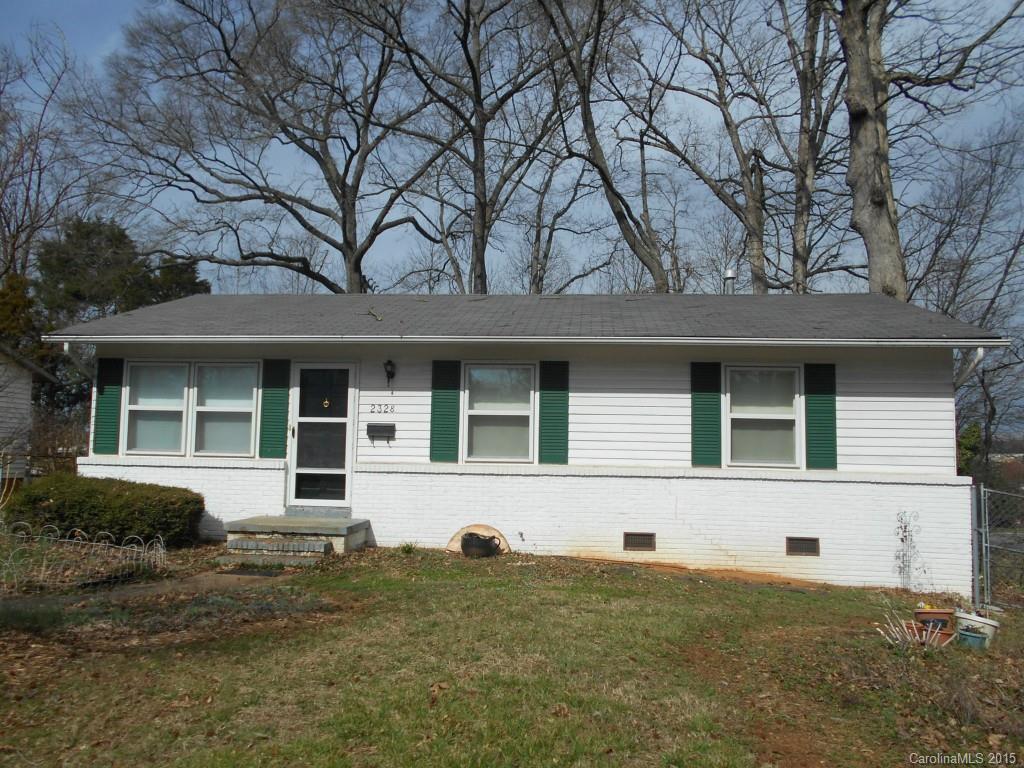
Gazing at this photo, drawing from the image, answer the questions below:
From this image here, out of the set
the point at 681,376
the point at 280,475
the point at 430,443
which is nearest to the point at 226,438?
the point at 280,475

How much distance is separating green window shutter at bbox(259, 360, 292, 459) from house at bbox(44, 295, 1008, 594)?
0.03 m

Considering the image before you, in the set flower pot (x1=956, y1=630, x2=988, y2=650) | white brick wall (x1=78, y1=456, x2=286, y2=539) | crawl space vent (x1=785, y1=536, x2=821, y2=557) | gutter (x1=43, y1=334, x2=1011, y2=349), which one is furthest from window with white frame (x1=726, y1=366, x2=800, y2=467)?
white brick wall (x1=78, y1=456, x2=286, y2=539)

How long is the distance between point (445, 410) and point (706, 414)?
11.4ft

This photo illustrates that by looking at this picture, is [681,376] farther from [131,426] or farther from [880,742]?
[131,426]

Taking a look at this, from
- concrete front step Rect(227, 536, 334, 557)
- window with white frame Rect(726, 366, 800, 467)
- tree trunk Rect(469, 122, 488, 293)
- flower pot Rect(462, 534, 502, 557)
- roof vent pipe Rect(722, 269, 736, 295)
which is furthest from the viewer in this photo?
tree trunk Rect(469, 122, 488, 293)

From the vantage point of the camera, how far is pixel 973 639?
562cm

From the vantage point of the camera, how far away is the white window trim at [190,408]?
10289 mm

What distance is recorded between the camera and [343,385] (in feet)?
33.6

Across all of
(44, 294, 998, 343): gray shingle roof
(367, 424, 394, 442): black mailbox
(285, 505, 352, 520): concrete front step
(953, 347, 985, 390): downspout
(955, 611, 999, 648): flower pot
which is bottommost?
(955, 611, 999, 648): flower pot

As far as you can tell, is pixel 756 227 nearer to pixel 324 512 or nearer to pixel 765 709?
pixel 324 512

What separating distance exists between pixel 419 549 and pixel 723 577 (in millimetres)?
3913

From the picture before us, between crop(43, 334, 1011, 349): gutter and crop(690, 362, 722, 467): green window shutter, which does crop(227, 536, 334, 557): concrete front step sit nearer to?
crop(43, 334, 1011, 349): gutter

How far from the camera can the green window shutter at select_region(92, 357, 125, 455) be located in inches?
410

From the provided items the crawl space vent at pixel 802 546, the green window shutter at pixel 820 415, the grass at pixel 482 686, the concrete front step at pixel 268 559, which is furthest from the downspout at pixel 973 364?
the concrete front step at pixel 268 559
